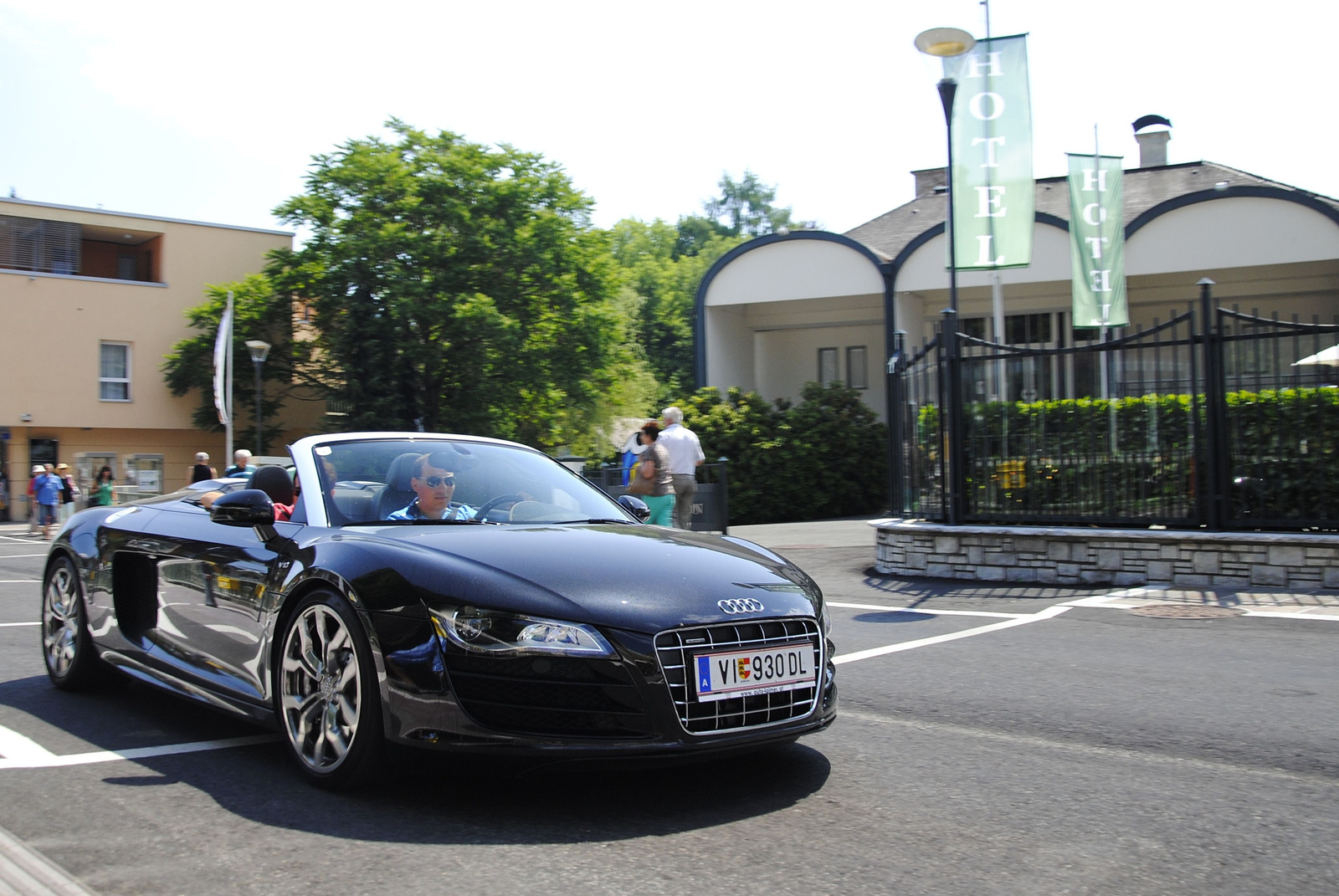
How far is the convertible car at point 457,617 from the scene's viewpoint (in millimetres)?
3678

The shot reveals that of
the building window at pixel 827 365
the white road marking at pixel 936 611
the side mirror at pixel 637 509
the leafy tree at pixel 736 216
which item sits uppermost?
the leafy tree at pixel 736 216

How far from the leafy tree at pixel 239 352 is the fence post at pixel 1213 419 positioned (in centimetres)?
3296

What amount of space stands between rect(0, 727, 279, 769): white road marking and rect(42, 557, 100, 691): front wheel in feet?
2.87

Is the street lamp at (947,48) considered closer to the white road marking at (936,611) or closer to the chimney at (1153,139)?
the white road marking at (936,611)

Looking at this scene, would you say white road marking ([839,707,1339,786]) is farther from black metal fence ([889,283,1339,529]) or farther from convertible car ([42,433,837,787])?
black metal fence ([889,283,1339,529])

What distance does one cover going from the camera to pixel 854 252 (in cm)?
2777

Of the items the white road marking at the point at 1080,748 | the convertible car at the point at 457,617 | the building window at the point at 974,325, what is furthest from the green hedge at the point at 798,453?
the convertible car at the point at 457,617

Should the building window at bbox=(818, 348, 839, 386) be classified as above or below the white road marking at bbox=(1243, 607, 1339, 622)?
above

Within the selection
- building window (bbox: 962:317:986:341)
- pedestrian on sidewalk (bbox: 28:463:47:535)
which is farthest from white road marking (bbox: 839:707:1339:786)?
pedestrian on sidewalk (bbox: 28:463:47:535)

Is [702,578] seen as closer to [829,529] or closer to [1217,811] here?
[1217,811]

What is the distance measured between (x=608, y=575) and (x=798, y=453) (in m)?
21.8

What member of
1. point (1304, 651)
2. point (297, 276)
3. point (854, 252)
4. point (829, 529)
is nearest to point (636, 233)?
point (297, 276)

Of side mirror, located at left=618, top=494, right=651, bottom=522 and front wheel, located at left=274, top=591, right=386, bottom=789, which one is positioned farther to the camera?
side mirror, located at left=618, top=494, right=651, bottom=522

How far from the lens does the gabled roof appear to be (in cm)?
2938
